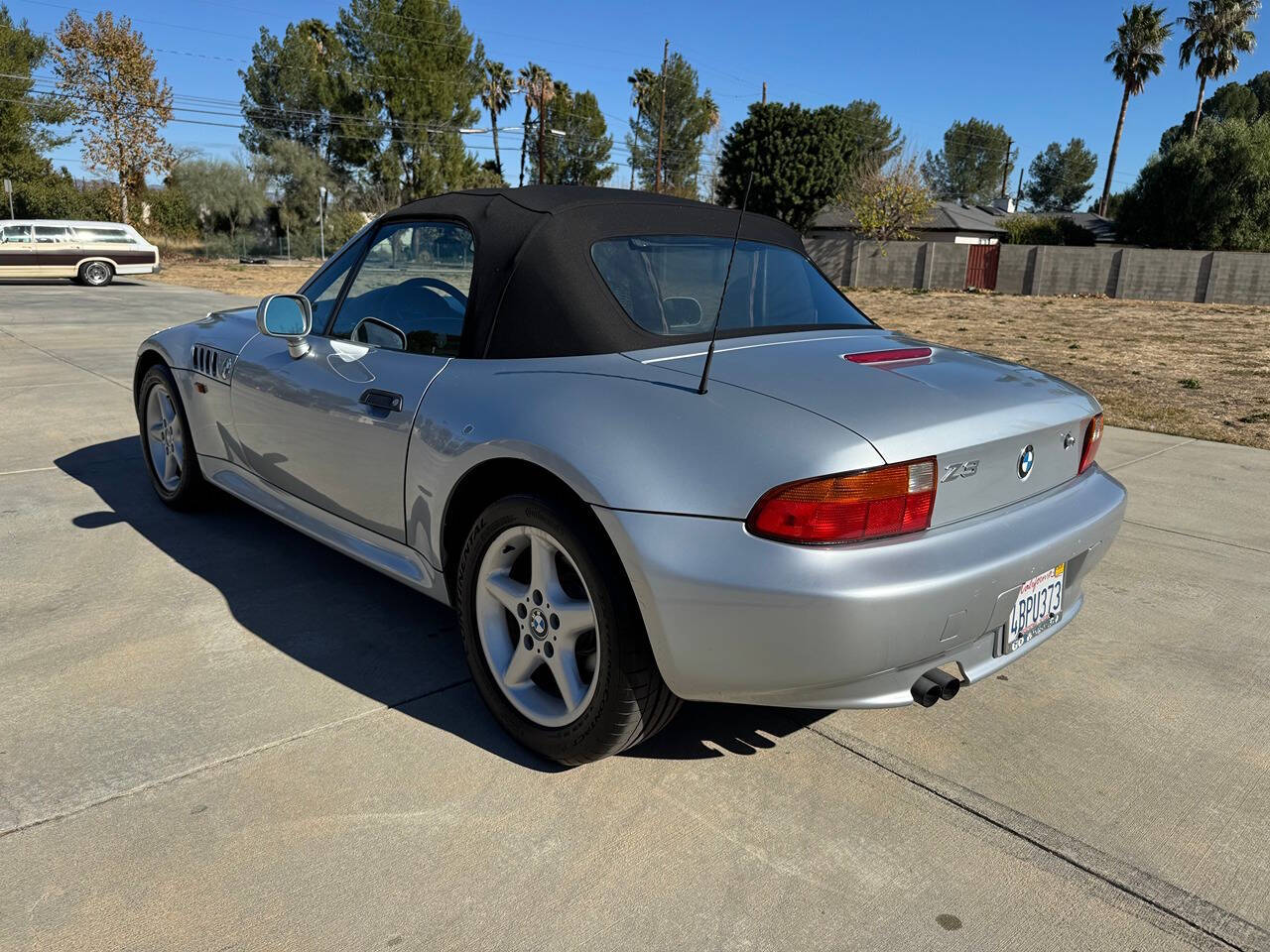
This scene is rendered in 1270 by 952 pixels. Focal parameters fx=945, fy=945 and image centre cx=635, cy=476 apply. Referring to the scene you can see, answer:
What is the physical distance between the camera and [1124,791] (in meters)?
2.55

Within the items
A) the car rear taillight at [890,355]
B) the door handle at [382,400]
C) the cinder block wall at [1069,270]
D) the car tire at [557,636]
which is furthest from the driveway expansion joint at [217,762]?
the cinder block wall at [1069,270]

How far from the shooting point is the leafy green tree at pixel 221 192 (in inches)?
1809

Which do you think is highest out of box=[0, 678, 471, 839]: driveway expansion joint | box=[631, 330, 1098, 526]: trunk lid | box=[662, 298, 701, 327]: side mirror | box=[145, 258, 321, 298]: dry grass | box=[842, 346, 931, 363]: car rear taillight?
box=[662, 298, 701, 327]: side mirror

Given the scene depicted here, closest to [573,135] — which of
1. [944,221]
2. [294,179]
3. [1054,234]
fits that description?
[294,179]

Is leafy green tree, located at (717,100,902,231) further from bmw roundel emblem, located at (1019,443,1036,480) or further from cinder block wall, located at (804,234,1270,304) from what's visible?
bmw roundel emblem, located at (1019,443,1036,480)

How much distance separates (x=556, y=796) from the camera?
8.15 ft

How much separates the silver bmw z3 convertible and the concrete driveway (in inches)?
12.9

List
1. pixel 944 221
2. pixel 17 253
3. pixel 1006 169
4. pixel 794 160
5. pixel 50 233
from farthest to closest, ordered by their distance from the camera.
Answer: pixel 1006 169
pixel 944 221
pixel 794 160
pixel 50 233
pixel 17 253

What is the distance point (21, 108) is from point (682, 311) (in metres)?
50.7

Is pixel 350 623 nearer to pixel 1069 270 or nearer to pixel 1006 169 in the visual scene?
pixel 1069 270

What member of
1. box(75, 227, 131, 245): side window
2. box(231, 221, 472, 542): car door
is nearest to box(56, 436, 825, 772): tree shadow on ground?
box(231, 221, 472, 542): car door

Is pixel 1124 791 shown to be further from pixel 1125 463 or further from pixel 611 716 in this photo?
pixel 1125 463

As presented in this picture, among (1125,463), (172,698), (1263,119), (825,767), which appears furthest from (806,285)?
(1263,119)

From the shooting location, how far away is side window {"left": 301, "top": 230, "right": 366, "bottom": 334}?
3603mm
